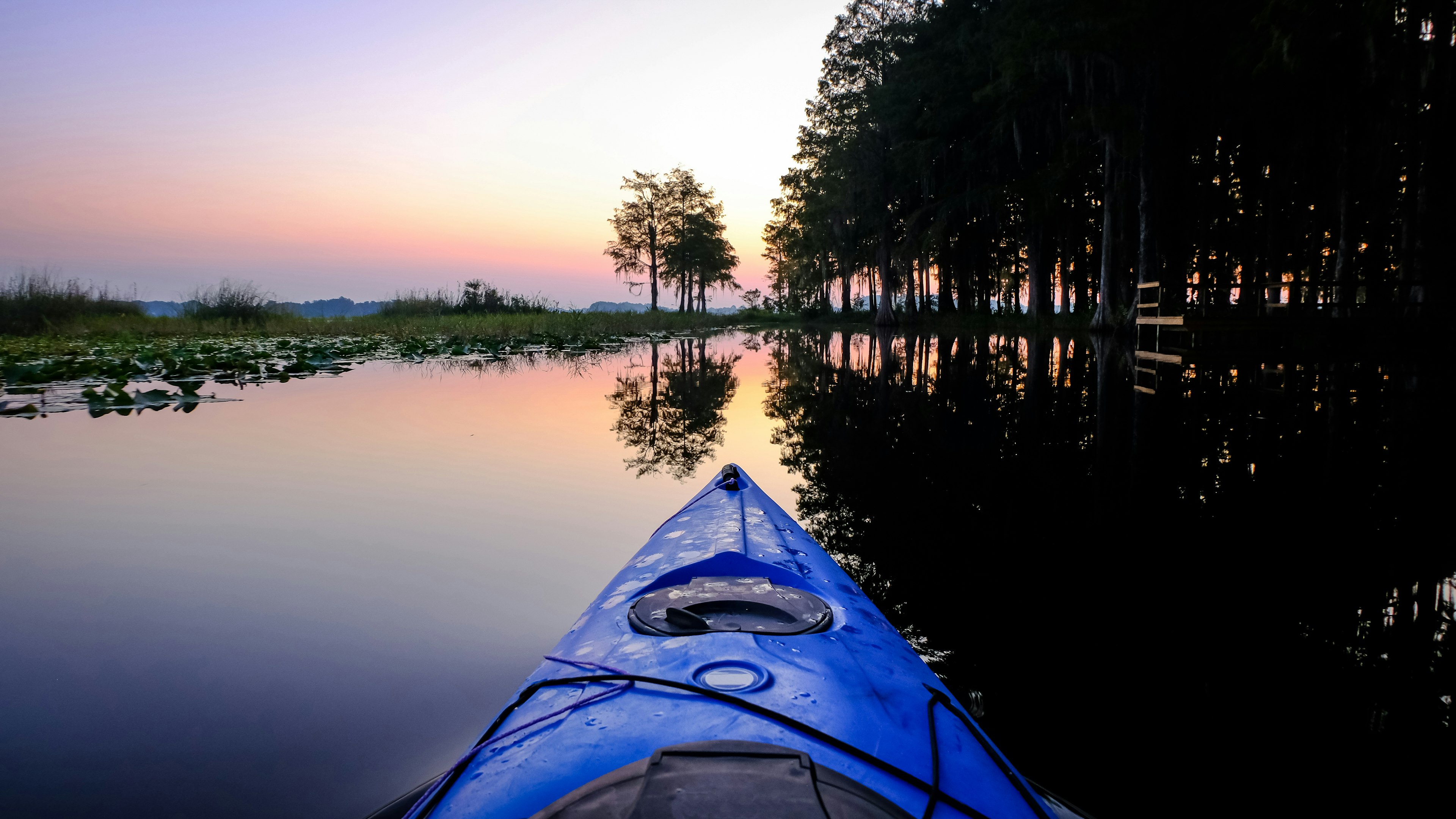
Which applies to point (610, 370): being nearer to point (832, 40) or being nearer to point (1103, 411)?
point (1103, 411)

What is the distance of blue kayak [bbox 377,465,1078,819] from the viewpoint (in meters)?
0.99

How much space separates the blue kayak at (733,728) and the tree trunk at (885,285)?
26.4m

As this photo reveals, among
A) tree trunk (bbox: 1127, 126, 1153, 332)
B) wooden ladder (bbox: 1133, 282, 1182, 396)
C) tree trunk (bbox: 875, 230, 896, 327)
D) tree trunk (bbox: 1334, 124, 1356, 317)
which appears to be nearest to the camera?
wooden ladder (bbox: 1133, 282, 1182, 396)

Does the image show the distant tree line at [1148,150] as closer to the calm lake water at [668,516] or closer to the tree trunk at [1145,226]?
the tree trunk at [1145,226]

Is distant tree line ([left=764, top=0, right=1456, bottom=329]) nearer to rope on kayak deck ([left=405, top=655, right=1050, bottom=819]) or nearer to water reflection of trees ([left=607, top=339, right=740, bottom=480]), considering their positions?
water reflection of trees ([left=607, top=339, right=740, bottom=480])

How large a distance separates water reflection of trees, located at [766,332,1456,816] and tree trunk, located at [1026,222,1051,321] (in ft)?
53.7

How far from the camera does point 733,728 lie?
1228mm

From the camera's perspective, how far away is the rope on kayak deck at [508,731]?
3.72ft

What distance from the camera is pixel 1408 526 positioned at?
3.56 m

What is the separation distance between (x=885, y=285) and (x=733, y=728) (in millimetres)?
28449

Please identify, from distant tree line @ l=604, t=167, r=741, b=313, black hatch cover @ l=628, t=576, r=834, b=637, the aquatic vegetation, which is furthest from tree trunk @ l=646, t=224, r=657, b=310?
black hatch cover @ l=628, t=576, r=834, b=637

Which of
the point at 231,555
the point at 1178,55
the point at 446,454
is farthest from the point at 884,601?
the point at 1178,55

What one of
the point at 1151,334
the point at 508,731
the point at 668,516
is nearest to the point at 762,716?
the point at 508,731

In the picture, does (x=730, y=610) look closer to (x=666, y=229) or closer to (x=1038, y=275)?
(x=1038, y=275)
